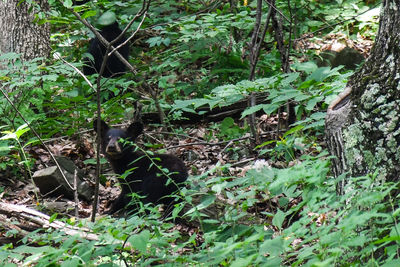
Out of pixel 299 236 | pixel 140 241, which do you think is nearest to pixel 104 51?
pixel 140 241

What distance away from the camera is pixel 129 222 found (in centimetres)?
359

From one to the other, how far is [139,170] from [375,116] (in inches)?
179

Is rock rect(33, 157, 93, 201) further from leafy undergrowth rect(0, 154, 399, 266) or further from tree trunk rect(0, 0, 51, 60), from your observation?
leafy undergrowth rect(0, 154, 399, 266)

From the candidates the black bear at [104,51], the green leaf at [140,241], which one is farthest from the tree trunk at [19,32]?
the green leaf at [140,241]

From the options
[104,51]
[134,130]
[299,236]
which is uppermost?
[299,236]

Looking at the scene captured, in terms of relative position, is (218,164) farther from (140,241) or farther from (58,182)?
(58,182)

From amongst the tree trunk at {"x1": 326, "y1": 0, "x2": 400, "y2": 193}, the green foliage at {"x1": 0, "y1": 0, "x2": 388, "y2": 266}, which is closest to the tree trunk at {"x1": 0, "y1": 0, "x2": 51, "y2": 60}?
the green foliage at {"x1": 0, "y1": 0, "x2": 388, "y2": 266}

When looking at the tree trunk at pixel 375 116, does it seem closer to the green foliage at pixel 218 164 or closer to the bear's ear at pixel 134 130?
the green foliage at pixel 218 164

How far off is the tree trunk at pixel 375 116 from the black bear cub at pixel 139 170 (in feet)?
10.3

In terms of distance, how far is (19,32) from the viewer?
870cm

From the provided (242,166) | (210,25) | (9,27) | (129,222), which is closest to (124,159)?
(242,166)

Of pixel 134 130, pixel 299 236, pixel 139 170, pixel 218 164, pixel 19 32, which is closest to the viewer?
pixel 299 236

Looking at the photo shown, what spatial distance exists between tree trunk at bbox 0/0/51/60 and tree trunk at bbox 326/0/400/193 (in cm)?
650

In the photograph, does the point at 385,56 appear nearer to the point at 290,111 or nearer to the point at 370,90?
the point at 370,90
